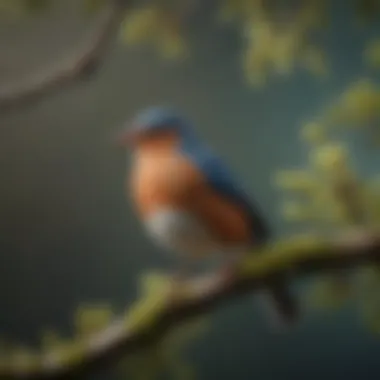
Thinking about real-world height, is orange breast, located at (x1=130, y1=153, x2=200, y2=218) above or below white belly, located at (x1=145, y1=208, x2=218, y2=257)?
above

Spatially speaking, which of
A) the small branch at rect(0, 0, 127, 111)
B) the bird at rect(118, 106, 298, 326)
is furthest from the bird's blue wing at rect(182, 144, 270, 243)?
the small branch at rect(0, 0, 127, 111)

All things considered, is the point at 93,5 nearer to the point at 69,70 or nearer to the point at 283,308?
the point at 69,70

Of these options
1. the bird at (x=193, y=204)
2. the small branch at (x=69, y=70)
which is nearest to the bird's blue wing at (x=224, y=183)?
the bird at (x=193, y=204)

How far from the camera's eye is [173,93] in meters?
1.39

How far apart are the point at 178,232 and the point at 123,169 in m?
0.14

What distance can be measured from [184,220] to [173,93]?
0.69 ft

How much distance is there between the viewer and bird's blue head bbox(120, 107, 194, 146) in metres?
1.37

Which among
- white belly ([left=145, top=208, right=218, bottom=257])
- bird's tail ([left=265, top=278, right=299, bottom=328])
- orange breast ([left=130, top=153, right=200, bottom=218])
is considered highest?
orange breast ([left=130, top=153, right=200, bottom=218])

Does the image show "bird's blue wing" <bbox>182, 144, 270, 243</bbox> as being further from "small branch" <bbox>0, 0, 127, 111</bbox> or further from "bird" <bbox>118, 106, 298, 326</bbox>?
"small branch" <bbox>0, 0, 127, 111</bbox>

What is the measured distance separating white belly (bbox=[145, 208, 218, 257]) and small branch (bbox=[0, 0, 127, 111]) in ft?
0.89

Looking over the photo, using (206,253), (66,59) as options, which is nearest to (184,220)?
(206,253)

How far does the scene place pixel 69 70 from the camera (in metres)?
1.40

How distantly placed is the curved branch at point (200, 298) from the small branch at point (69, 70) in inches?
15.4

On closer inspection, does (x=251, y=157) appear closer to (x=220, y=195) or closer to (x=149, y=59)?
(x=220, y=195)
